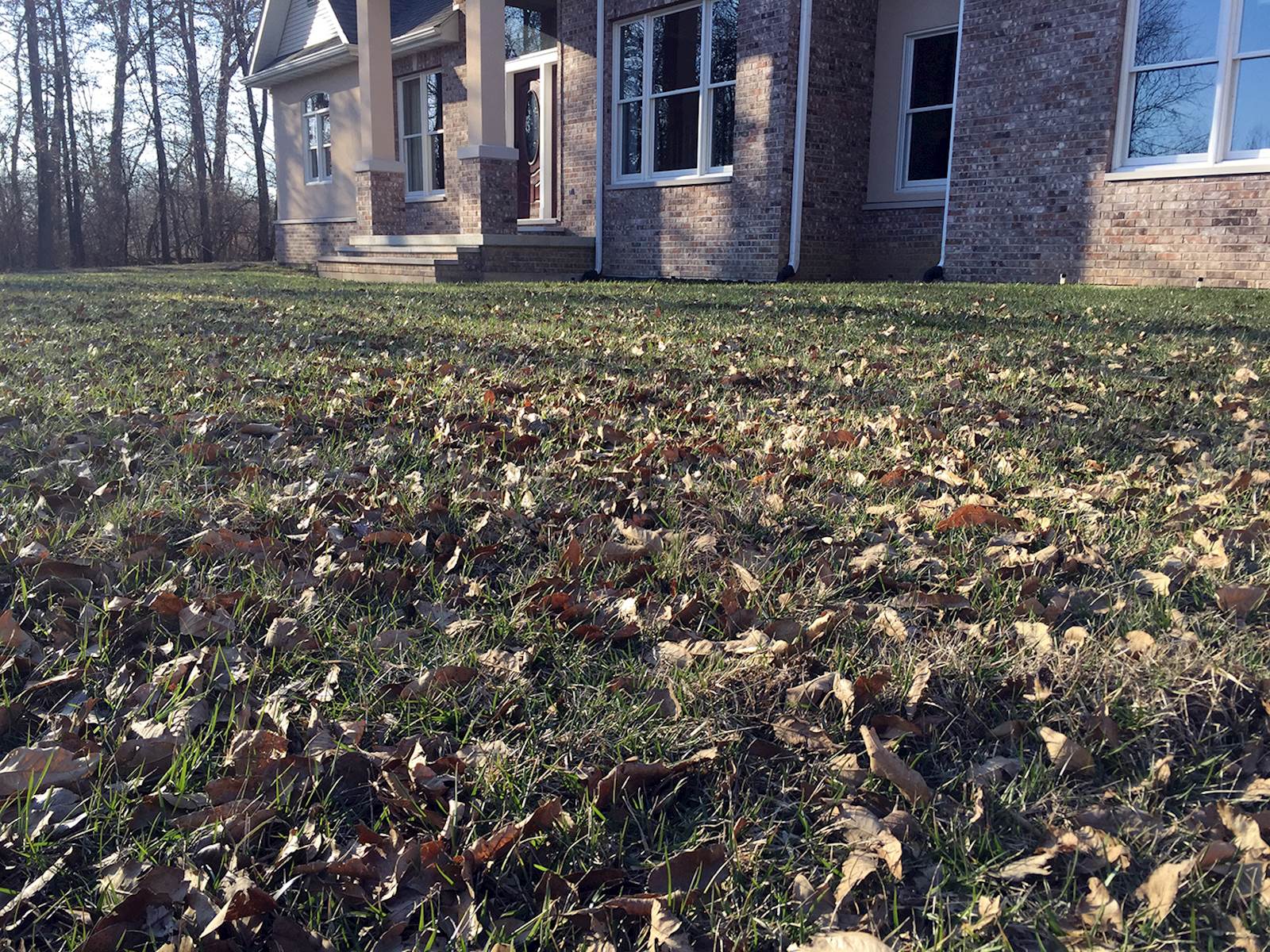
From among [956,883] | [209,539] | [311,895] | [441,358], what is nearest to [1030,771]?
[956,883]

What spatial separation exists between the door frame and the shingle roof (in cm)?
155

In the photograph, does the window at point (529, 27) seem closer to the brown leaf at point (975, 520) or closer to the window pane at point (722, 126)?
the window pane at point (722, 126)

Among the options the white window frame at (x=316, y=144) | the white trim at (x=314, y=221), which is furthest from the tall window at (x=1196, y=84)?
the white window frame at (x=316, y=144)

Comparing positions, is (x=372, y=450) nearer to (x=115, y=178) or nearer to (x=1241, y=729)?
(x=1241, y=729)

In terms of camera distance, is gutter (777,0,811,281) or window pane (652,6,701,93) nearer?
gutter (777,0,811,281)

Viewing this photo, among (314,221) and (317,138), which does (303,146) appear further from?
(314,221)

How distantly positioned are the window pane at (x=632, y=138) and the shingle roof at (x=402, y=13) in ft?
14.8

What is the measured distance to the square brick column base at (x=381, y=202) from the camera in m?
15.8

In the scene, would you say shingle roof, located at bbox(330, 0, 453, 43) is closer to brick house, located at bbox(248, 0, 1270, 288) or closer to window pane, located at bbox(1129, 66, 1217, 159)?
brick house, located at bbox(248, 0, 1270, 288)

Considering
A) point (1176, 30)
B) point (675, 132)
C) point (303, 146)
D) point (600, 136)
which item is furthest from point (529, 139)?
point (1176, 30)

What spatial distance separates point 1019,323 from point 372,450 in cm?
516

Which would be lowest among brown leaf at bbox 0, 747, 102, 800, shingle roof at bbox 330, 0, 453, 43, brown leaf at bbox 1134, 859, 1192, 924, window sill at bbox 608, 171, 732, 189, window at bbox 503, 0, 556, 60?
brown leaf at bbox 1134, 859, 1192, 924

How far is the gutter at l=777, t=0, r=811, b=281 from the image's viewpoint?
11.6 m

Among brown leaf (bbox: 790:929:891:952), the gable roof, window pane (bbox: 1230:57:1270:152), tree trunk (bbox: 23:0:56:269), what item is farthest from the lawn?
tree trunk (bbox: 23:0:56:269)
